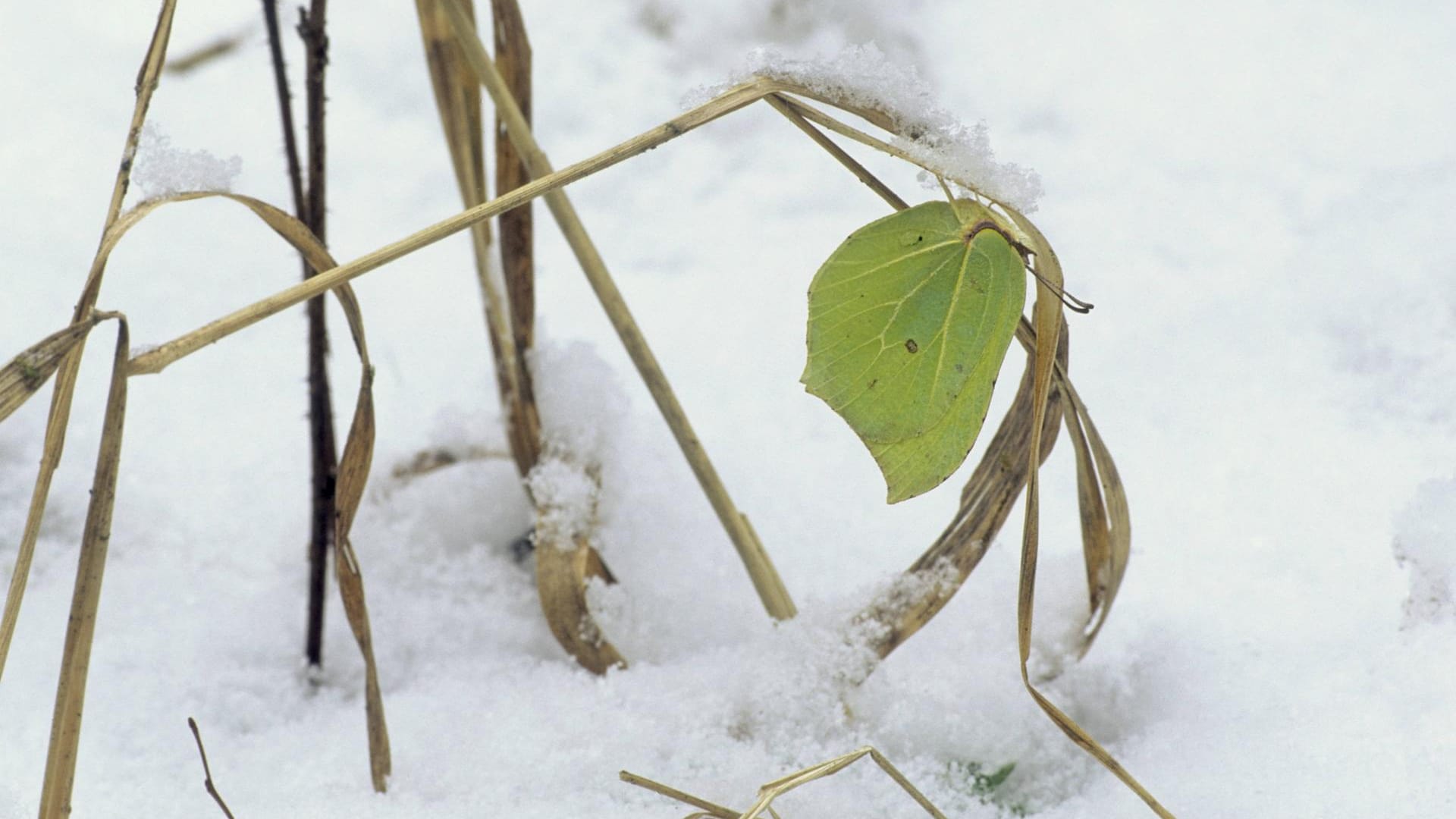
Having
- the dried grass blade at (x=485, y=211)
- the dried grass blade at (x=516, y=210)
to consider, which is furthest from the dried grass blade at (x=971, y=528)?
the dried grass blade at (x=516, y=210)

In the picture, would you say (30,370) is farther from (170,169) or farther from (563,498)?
(563,498)

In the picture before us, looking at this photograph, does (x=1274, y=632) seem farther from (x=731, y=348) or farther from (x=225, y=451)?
(x=225, y=451)

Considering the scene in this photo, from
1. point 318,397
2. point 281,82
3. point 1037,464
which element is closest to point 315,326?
point 318,397

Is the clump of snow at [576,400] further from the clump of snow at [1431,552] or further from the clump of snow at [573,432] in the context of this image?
the clump of snow at [1431,552]

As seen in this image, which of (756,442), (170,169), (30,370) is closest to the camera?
(30,370)

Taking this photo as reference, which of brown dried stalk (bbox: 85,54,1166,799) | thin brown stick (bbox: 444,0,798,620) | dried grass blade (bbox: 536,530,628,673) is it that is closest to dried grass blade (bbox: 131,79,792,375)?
brown dried stalk (bbox: 85,54,1166,799)
